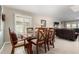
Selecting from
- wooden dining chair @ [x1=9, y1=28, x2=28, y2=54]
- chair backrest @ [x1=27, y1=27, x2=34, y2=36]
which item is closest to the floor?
wooden dining chair @ [x1=9, y1=28, x2=28, y2=54]

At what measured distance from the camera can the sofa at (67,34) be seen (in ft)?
5.96

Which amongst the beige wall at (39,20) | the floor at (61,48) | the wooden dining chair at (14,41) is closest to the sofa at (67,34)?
the floor at (61,48)

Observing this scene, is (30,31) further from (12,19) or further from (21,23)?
(12,19)

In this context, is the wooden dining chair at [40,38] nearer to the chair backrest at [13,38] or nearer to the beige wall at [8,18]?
the chair backrest at [13,38]

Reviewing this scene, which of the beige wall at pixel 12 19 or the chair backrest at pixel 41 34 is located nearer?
the beige wall at pixel 12 19

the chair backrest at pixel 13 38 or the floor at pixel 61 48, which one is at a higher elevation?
the chair backrest at pixel 13 38

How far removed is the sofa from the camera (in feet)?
5.96

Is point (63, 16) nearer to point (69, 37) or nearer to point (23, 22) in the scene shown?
point (69, 37)

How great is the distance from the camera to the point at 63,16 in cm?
179

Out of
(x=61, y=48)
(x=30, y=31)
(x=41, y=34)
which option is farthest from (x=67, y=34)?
(x=30, y=31)

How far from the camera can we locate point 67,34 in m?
1.89

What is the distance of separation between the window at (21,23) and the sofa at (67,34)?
67 cm

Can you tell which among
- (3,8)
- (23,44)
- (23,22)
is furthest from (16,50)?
(3,8)
